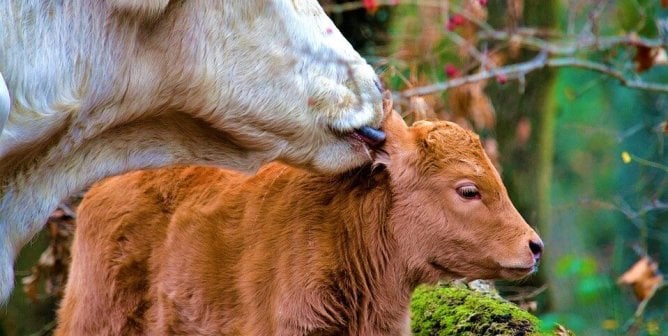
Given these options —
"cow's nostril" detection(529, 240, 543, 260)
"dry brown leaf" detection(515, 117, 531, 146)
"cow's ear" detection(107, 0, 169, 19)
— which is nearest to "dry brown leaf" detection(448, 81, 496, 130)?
"dry brown leaf" detection(515, 117, 531, 146)

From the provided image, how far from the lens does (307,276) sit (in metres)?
4.41

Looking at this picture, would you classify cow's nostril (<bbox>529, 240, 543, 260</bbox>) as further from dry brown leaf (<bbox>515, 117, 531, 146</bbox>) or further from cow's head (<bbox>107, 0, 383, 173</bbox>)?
dry brown leaf (<bbox>515, 117, 531, 146</bbox>)

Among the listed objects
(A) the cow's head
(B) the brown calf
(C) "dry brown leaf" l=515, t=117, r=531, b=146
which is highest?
(A) the cow's head

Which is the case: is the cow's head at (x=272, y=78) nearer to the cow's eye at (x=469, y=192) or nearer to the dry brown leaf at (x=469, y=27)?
the cow's eye at (x=469, y=192)

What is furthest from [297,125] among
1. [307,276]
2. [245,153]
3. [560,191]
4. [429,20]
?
[560,191]

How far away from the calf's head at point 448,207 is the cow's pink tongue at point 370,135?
104 millimetres

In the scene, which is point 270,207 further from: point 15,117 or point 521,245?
point 15,117

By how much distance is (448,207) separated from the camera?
4.46 meters

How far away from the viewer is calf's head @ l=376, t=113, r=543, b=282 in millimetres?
4410

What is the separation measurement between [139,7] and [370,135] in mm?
1104

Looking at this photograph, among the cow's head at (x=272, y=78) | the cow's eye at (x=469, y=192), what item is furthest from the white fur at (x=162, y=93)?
the cow's eye at (x=469, y=192)

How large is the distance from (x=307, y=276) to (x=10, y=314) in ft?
18.3

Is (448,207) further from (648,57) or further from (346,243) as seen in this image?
(648,57)

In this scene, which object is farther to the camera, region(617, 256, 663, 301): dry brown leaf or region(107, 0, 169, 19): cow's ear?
region(617, 256, 663, 301): dry brown leaf
